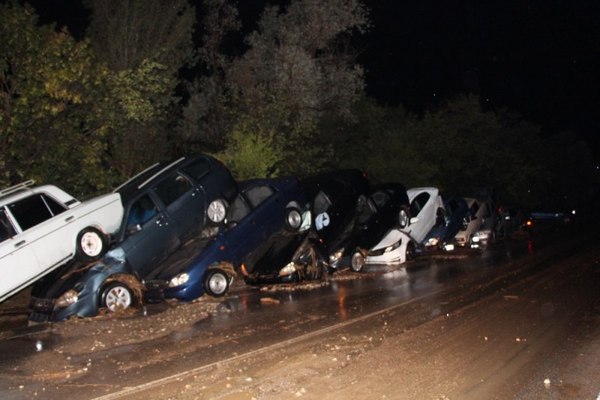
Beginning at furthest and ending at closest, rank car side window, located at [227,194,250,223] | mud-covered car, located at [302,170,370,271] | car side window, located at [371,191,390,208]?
car side window, located at [371,191,390,208] < mud-covered car, located at [302,170,370,271] < car side window, located at [227,194,250,223]

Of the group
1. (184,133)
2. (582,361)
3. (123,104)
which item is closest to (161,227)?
(123,104)

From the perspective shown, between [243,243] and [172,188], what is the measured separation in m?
1.80

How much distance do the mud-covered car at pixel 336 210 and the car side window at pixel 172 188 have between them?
3.07 metres

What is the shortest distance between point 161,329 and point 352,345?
2911 mm

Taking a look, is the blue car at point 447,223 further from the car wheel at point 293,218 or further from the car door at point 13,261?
the car door at point 13,261

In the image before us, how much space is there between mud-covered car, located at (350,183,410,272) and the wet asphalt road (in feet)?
2.21

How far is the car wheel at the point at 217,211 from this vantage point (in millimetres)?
11934

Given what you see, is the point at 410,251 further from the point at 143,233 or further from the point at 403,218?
the point at 143,233

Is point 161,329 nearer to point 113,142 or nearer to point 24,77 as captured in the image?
point 24,77

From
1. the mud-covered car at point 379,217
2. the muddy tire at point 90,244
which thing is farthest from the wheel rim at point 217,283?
the mud-covered car at point 379,217

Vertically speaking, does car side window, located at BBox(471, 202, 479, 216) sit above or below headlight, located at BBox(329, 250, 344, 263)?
above

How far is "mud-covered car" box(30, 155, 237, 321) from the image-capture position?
31.7 ft

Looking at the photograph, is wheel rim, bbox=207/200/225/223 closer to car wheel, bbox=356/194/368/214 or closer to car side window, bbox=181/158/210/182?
car side window, bbox=181/158/210/182

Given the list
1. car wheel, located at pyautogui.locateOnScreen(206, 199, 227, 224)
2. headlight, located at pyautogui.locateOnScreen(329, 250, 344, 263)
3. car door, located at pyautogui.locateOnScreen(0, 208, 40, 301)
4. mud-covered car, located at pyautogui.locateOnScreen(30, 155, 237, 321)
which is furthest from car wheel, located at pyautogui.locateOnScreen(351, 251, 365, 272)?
car door, located at pyautogui.locateOnScreen(0, 208, 40, 301)
